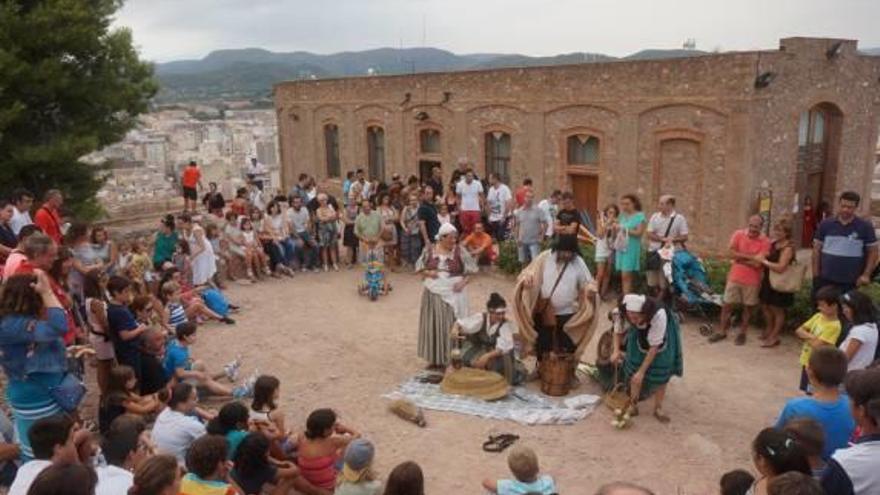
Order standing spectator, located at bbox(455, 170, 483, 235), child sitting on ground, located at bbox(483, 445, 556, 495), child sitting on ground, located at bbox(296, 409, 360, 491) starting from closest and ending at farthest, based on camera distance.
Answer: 1. child sitting on ground, located at bbox(483, 445, 556, 495)
2. child sitting on ground, located at bbox(296, 409, 360, 491)
3. standing spectator, located at bbox(455, 170, 483, 235)

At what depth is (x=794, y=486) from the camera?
127 inches

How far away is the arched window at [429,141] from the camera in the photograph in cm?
2232

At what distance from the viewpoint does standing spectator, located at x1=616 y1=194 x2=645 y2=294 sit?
34.1ft

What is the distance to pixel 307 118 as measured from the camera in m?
27.0

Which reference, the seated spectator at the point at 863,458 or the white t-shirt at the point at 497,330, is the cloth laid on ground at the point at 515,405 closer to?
the white t-shirt at the point at 497,330

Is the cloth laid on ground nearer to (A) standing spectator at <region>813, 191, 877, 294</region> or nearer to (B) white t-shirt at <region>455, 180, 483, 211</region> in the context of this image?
(A) standing spectator at <region>813, 191, 877, 294</region>

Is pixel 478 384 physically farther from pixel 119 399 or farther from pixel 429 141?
pixel 429 141

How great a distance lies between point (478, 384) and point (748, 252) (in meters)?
4.09

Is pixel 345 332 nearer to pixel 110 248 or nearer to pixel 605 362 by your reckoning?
pixel 110 248

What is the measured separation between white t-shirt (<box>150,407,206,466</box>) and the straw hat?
3.12m

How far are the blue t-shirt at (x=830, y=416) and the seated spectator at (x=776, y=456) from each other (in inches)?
37.8

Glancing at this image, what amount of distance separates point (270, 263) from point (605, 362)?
7.87m

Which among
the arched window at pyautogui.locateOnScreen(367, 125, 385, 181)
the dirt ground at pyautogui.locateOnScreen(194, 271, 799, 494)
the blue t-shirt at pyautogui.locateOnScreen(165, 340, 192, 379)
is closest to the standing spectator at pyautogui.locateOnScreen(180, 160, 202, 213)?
the arched window at pyautogui.locateOnScreen(367, 125, 385, 181)

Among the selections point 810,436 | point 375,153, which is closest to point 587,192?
point 375,153
